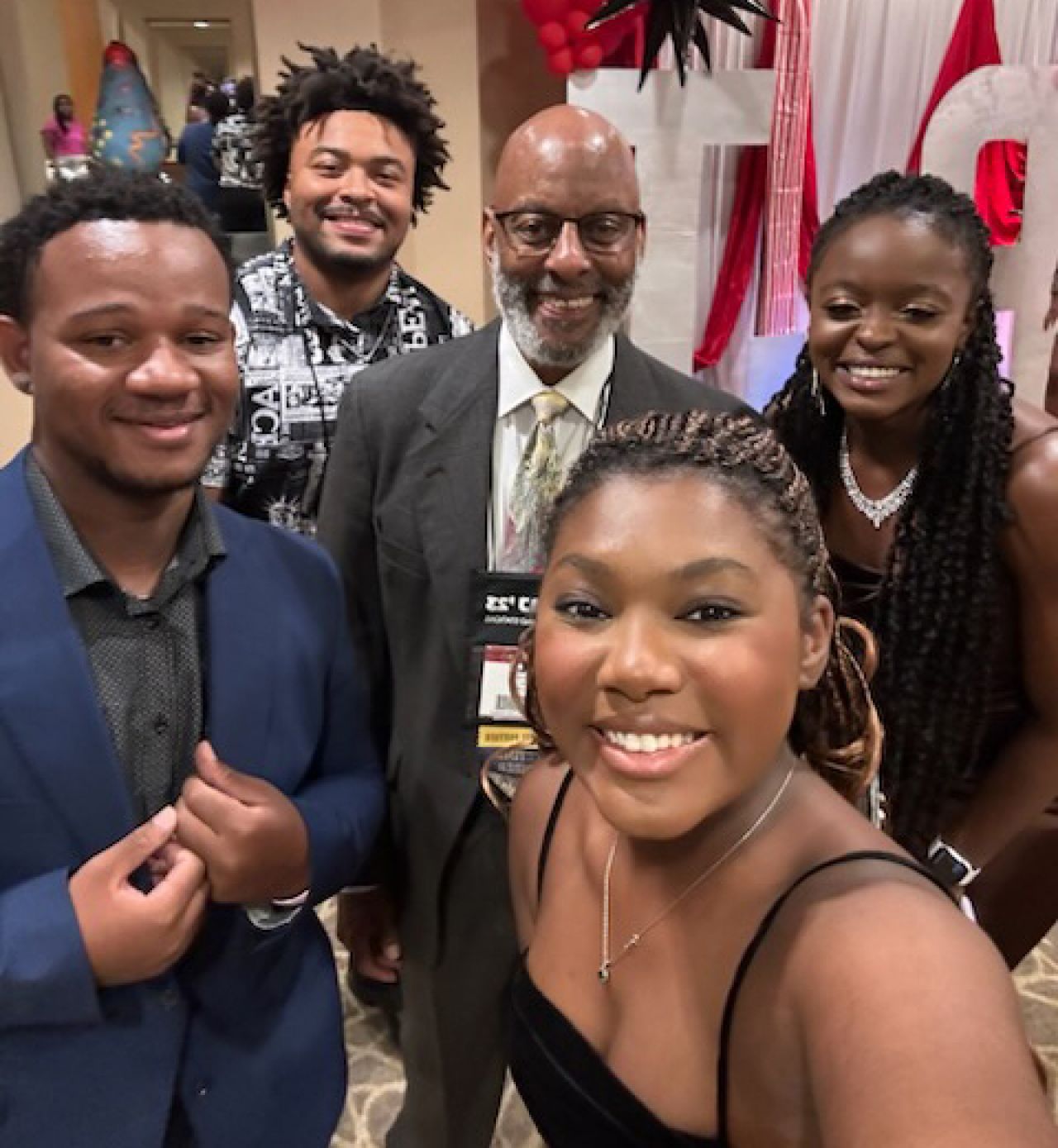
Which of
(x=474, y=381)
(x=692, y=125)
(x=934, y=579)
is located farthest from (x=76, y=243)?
(x=692, y=125)

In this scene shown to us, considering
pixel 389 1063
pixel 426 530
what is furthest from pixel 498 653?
pixel 389 1063

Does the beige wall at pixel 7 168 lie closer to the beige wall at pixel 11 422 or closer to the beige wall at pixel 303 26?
the beige wall at pixel 11 422

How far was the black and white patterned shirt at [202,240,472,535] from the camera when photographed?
2221 millimetres

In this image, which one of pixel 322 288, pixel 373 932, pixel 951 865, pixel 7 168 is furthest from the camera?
pixel 7 168

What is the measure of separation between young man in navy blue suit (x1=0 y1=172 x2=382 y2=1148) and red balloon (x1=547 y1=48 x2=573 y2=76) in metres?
2.55

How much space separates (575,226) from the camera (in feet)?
5.48

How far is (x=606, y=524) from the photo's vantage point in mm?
934

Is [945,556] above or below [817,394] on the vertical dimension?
below

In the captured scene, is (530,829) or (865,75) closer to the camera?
(530,829)

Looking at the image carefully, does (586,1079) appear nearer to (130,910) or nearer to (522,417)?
(130,910)

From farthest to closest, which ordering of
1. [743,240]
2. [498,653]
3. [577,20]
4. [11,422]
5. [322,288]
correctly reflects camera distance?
[743,240] → [11,422] → [577,20] → [322,288] → [498,653]

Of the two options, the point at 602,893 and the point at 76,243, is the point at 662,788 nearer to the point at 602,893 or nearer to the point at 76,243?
the point at 602,893

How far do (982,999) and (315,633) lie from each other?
0.83 m

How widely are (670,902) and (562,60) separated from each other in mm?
3072
